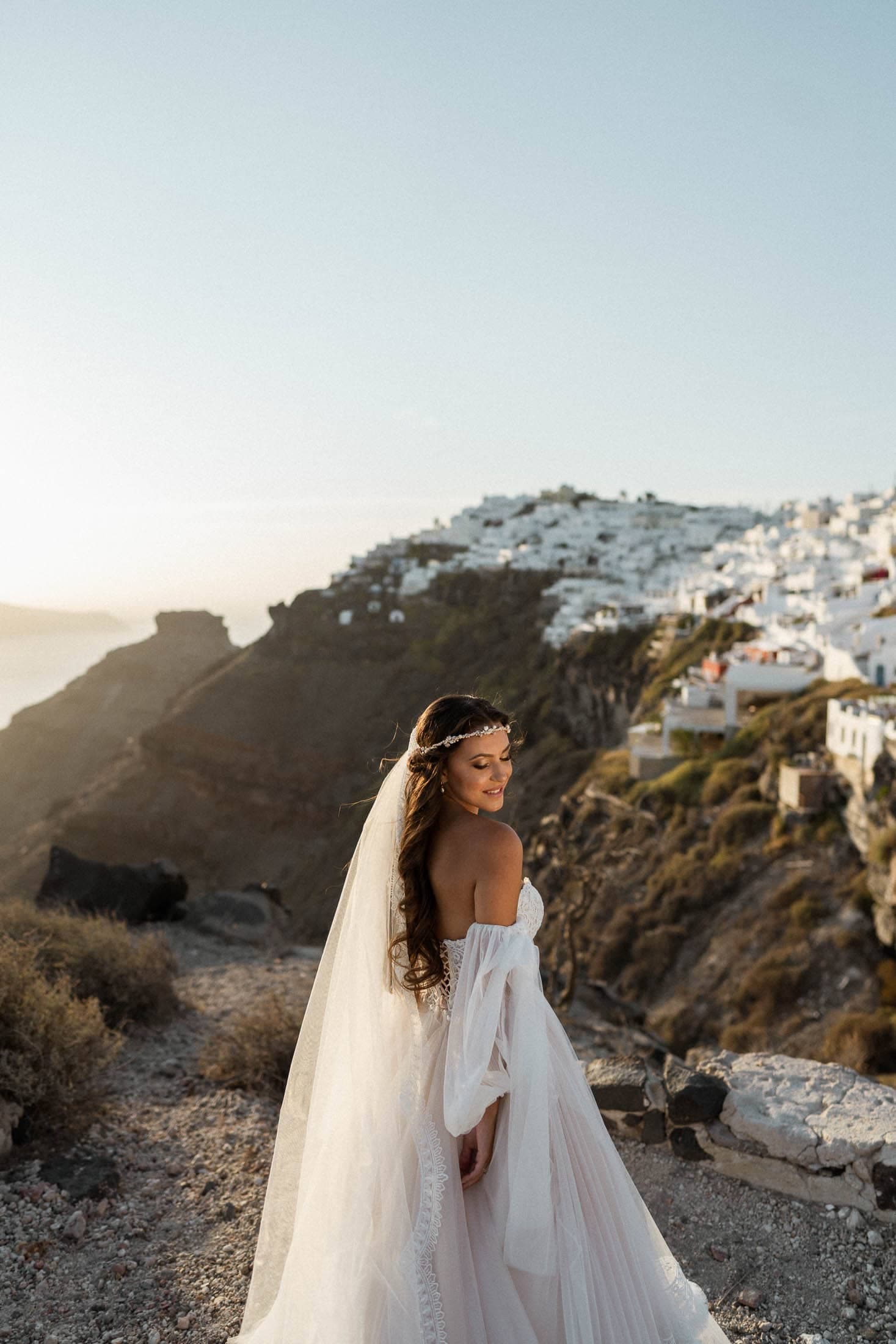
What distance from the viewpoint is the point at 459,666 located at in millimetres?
50125

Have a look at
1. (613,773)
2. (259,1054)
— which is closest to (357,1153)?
(259,1054)

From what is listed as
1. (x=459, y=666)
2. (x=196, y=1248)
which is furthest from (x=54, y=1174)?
(x=459, y=666)

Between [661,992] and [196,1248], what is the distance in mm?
15674

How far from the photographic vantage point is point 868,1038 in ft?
44.1

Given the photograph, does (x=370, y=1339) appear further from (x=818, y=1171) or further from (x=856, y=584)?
(x=856, y=584)

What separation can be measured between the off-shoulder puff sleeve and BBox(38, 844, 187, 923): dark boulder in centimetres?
852

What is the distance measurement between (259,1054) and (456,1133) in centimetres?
307

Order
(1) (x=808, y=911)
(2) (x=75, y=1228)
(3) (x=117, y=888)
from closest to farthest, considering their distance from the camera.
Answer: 1. (2) (x=75, y=1228)
2. (3) (x=117, y=888)
3. (1) (x=808, y=911)

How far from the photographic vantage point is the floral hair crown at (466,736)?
2334mm

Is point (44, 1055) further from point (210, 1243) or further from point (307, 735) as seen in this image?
point (307, 735)

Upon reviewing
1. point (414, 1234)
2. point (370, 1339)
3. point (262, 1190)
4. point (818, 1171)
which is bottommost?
point (262, 1190)

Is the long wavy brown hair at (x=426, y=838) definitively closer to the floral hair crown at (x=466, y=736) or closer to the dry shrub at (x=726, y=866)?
the floral hair crown at (x=466, y=736)

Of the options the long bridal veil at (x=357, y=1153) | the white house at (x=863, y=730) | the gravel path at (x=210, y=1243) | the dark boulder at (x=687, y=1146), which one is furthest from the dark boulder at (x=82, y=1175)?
the white house at (x=863, y=730)

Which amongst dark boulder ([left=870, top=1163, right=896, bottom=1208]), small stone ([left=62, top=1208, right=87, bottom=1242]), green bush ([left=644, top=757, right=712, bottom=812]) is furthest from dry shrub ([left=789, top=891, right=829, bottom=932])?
small stone ([left=62, top=1208, right=87, bottom=1242])
